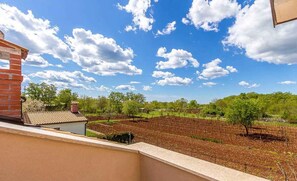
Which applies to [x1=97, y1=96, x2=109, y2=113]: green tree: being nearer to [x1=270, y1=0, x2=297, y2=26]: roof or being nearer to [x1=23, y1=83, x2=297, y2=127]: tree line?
[x1=23, y1=83, x2=297, y2=127]: tree line

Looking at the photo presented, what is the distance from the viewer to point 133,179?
1733 mm

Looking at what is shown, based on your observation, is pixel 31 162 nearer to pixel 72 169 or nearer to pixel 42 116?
pixel 72 169

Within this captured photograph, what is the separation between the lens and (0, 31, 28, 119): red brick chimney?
6.81ft

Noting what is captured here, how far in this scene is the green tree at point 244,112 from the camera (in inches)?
695

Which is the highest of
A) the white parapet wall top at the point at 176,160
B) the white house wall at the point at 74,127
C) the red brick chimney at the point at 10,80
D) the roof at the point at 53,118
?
the red brick chimney at the point at 10,80

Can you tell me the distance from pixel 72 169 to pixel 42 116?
558 inches

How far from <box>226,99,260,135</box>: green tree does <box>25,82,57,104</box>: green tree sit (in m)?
34.7

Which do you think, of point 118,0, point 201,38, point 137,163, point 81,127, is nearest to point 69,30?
point 118,0

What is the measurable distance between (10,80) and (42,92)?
128 ft

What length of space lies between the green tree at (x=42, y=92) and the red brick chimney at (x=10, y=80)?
3820cm

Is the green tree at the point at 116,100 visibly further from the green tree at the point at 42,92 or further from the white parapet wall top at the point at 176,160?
the white parapet wall top at the point at 176,160

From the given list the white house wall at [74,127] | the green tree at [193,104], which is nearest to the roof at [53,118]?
the white house wall at [74,127]

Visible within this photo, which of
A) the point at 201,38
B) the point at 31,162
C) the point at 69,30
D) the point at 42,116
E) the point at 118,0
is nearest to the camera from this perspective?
the point at 31,162

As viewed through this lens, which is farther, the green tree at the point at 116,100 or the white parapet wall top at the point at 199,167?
the green tree at the point at 116,100
